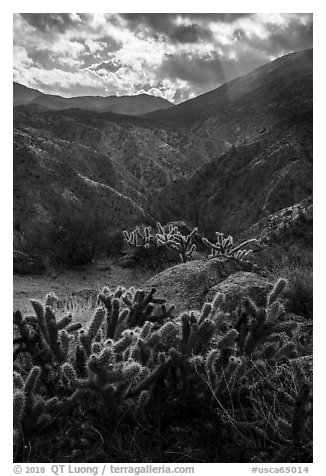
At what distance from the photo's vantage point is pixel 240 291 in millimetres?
4582

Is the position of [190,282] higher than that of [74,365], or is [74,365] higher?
[190,282]

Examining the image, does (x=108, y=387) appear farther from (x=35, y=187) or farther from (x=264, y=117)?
(x=264, y=117)

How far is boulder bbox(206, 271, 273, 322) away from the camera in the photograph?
440 cm

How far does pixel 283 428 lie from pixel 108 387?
1020 millimetres

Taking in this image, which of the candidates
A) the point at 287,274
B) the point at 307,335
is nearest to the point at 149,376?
the point at 307,335

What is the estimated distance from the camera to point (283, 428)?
240 cm

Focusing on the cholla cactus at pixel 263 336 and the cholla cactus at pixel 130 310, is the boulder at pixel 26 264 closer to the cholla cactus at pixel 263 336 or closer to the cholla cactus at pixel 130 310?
the cholla cactus at pixel 130 310

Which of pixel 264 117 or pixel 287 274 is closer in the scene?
pixel 287 274

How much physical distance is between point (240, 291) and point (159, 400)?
81.6 inches

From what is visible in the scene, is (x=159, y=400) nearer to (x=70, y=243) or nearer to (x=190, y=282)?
(x=190, y=282)

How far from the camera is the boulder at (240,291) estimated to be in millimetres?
4398

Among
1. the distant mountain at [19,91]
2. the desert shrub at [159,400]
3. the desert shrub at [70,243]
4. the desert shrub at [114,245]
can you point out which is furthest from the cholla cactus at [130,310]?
the desert shrub at [114,245]

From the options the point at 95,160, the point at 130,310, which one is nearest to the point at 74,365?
the point at 130,310
